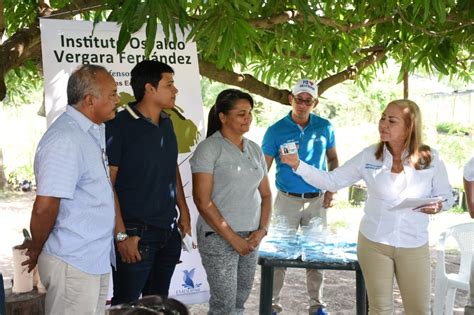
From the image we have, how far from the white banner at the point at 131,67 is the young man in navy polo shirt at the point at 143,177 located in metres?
0.29

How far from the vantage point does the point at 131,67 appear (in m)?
3.76

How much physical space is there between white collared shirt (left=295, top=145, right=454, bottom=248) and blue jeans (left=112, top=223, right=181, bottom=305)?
2.77 ft

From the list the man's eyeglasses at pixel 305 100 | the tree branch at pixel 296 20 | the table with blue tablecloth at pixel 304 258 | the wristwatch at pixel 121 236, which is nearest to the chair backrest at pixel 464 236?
the table with blue tablecloth at pixel 304 258

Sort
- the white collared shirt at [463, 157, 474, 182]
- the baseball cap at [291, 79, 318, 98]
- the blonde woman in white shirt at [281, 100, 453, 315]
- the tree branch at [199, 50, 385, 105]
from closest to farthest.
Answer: the blonde woman in white shirt at [281, 100, 453, 315], the white collared shirt at [463, 157, 474, 182], the tree branch at [199, 50, 385, 105], the baseball cap at [291, 79, 318, 98]

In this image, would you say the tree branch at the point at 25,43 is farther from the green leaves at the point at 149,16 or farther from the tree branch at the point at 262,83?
the tree branch at the point at 262,83

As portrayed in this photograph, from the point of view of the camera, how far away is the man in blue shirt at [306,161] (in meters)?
4.66

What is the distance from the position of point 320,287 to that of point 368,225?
50.3 inches

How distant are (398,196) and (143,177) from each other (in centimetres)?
138

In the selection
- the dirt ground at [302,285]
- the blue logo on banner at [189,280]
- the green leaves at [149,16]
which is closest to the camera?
the green leaves at [149,16]

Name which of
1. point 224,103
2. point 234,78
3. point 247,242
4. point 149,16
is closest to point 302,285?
point 234,78

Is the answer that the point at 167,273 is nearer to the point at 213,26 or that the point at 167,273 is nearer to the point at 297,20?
the point at 213,26

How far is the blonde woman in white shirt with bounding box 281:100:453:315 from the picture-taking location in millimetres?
3406

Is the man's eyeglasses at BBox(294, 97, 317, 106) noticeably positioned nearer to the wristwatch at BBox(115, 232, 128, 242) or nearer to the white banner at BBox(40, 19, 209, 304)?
the white banner at BBox(40, 19, 209, 304)

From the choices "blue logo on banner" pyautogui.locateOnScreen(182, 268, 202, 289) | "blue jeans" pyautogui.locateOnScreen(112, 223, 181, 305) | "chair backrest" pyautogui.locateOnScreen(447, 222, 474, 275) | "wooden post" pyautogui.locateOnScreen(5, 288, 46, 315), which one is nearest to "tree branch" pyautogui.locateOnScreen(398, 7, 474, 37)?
"chair backrest" pyautogui.locateOnScreen(447, 222, 474, 275)
